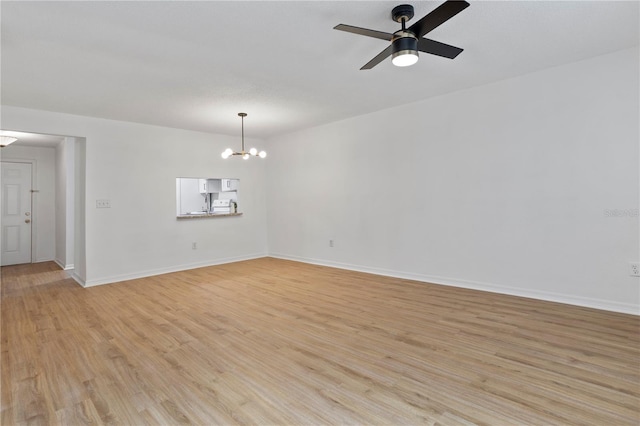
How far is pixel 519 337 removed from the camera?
271 centimetres

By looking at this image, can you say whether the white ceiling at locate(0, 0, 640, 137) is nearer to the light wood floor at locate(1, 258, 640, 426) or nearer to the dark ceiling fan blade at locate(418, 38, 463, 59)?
the dark ceiling fan blade at locate(418, 38, 463, 59)

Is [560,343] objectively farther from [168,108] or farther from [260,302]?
[168,108]

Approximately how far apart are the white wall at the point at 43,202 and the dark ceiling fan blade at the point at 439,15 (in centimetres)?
819

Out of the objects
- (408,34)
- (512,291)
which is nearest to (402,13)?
(408,34)

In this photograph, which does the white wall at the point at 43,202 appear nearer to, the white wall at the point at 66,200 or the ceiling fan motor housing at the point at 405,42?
the white wall at the point at 66,200

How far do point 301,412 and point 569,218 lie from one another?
11.1 ft

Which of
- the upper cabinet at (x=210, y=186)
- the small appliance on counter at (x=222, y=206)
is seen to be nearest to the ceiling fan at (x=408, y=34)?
the small appliance on counter at (x=222, y=206)

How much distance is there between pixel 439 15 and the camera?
2016 millimetres

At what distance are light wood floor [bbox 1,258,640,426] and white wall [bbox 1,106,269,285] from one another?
118 centimetres

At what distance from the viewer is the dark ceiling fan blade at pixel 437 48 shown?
238 cm

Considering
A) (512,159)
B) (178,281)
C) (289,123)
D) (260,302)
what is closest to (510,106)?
(512,159)

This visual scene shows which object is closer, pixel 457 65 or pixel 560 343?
pixel 560 343

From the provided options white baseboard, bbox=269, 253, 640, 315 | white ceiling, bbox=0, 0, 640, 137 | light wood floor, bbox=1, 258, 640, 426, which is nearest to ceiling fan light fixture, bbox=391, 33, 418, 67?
white ceiling, bbox=0, 0, 640, 137

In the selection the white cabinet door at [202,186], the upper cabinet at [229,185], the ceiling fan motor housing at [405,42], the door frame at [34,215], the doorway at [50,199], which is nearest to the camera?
the ceiling fan motor housing at [405,42]
